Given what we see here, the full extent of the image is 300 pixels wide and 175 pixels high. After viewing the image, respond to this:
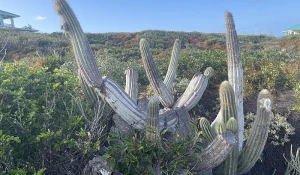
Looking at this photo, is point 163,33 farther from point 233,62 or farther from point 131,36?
point 233,62

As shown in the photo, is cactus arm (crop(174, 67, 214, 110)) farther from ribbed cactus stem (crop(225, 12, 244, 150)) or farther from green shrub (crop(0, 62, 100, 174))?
green shrub (crop(0, 62, 100, 174))

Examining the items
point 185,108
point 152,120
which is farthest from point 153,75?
point 152,120

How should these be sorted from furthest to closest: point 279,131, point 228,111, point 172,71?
1. point 279,131
2. point 172,71
3. point 228,111

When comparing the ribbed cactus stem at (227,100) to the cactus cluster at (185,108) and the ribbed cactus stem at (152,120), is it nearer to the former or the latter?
the cactus cluster at (185,108)

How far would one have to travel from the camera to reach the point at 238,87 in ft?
13.3

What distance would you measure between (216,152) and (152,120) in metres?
0.78

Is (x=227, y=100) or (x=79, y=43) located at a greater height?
(x=79, y=43)

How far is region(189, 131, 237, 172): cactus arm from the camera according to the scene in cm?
310

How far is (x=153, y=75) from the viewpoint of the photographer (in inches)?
163

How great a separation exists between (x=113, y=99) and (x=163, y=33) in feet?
88.6

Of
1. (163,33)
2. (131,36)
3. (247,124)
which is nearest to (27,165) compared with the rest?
(247,124)

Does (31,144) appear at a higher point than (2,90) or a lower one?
lower

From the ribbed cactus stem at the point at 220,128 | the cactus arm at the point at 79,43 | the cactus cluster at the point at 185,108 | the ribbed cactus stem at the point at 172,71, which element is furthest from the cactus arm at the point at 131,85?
the ribbed cactus stem at the point at 220,128

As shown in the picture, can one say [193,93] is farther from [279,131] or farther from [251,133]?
[279,131]
